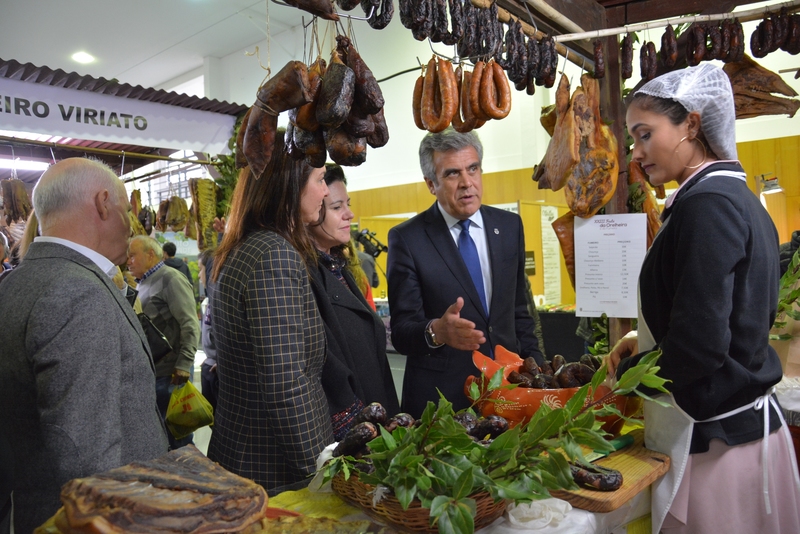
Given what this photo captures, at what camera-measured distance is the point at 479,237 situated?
2.95 m

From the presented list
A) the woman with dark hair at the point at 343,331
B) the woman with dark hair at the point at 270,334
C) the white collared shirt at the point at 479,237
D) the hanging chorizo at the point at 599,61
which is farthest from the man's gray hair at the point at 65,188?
the hanging chorizo at the point at 599,61

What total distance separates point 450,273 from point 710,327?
139 cm

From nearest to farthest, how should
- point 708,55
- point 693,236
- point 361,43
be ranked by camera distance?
1. point 693,236
2. point 708,55
3. point 361,43

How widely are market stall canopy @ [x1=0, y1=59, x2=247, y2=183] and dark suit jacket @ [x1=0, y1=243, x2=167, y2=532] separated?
3.10 metres

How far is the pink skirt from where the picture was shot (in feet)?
5.41

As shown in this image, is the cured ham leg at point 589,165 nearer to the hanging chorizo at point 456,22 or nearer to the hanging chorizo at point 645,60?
the hanging chorizo at point 645,60

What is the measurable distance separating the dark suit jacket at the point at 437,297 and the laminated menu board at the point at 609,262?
0.36 metres

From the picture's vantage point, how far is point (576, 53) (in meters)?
3.20

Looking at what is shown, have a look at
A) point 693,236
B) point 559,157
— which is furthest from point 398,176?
point 693,236

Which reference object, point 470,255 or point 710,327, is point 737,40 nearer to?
point 470,255

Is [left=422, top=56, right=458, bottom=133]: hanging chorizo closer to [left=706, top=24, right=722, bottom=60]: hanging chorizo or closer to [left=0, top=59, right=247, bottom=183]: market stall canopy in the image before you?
[left=706, top=24, right=722, bottom=60]: hanging chorizo

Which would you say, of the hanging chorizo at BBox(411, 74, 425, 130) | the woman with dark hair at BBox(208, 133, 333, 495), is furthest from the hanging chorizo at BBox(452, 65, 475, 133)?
the woman with dark hair at BBox(208, 133, 333, 495)

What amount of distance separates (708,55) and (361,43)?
7.31 m

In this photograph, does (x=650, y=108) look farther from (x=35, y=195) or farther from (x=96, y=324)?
(x=35, y=195)
